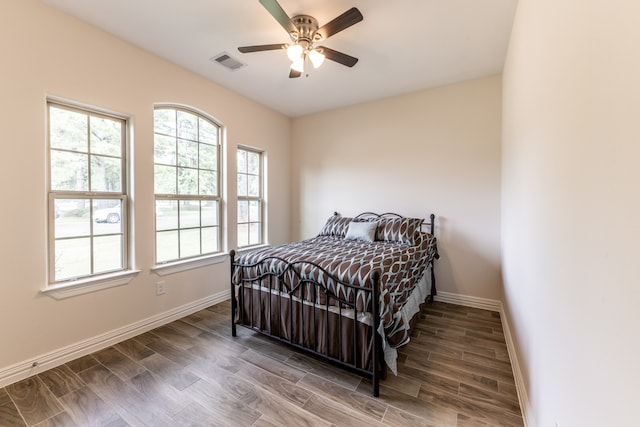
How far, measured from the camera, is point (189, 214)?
317cm

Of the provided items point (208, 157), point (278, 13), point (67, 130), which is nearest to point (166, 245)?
point (208, 157)

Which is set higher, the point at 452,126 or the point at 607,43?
the point at 452,126

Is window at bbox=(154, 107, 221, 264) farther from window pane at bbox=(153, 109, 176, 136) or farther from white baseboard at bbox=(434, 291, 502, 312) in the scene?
white baseboard at bbox=(434, 291, 502, 312)

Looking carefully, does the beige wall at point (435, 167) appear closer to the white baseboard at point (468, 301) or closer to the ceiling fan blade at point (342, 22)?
the white baseboard at point (468, 301)

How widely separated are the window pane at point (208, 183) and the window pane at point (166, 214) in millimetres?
391

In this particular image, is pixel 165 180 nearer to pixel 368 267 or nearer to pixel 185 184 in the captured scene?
pixel 185 184

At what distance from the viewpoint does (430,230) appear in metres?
3.45

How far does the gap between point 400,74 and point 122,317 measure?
3932 mm

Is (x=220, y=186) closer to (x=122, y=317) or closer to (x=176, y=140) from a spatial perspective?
(x=176, y=140)

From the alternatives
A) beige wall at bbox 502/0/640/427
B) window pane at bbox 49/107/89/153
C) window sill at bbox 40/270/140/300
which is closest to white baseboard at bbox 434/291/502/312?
beige wall at bbox 502/0/640/427

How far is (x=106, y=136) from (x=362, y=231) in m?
2.85

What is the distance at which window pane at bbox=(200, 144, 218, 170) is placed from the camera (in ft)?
10.8

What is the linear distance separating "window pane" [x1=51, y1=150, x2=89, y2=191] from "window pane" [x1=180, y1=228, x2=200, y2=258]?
3.45 ft

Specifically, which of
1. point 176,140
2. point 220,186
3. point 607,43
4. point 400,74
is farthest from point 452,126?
point 176,140
